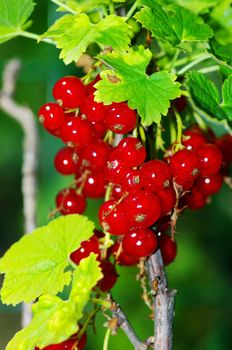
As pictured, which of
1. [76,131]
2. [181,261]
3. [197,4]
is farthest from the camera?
[181,261]

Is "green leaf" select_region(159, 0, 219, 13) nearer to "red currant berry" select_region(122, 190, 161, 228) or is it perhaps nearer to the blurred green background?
"red currant berry" select_region(122, 190, 161, 228)

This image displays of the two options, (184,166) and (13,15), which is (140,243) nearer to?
(184,166)

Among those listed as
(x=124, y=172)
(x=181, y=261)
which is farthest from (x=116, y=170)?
(x=181, y=261)

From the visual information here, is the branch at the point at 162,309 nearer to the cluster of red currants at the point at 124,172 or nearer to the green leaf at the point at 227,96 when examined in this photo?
the cluster of red currants at the point at 124,172

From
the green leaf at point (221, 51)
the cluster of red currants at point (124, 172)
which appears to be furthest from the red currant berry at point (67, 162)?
the green leaf at point (221, 51)

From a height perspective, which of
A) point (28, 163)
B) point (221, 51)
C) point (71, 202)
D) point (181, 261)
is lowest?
point (181, 261)

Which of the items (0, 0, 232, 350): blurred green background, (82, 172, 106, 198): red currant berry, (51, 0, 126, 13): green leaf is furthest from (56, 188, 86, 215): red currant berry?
(0, 0, 232, 350): blurred green background
